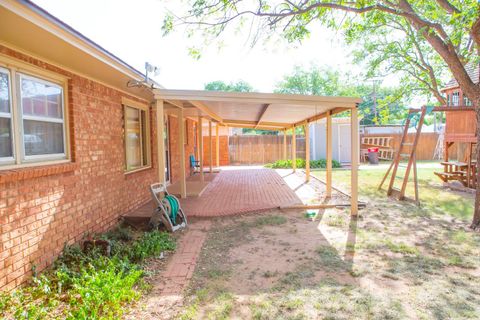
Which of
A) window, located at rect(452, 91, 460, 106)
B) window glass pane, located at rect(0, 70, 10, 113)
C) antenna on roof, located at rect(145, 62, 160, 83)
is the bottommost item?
window glass pane, located at rect(0, 70, 10, 113)

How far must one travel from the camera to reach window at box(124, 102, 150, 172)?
6.90m

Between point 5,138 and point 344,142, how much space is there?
1807 cm

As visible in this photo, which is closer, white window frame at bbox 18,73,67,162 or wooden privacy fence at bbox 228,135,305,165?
white window frame at bbox 18,73,67,162

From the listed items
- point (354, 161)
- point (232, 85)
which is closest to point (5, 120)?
point (354, 161)

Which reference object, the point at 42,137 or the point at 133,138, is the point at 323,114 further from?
the point at 42,137

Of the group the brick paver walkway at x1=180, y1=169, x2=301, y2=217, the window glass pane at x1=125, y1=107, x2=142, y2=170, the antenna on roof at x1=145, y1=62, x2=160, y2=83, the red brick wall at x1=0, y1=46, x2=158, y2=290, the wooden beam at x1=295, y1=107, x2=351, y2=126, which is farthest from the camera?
the wooden beam at x1=295, y1=107, x2=351, y2=126

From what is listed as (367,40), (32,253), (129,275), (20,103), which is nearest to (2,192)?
(32,253)

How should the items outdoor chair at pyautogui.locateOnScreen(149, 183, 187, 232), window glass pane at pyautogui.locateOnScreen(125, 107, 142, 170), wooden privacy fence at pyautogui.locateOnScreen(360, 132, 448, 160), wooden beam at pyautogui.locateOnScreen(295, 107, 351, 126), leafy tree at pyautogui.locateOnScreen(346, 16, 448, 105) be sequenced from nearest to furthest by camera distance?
outdoor chair at pyautogui.locateOnScreen(149, 183, 187, 232), window glass pane at pyautogui.locateOnScreen(125, 107, 142, 170), wooden beam at pyautogui.locateOnScreen(295, 107, 351, 126), leafy tree at pyautogui.locateOnScreen(346, 16, 448, 105), wooden privacy fence at pyautogui.locateOnScreen(360, 132, 448, 160)

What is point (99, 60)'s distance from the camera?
4.22 m

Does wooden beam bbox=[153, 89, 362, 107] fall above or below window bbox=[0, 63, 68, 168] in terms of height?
above

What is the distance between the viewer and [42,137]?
4195 mm

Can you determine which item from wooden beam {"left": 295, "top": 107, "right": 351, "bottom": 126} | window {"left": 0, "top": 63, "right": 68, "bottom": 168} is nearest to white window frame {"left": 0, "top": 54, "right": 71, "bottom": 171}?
window {"left": 0, "top": 63, "right": 68, "bottom": 168}

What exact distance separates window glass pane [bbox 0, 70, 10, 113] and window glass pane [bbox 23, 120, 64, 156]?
13.5 inches

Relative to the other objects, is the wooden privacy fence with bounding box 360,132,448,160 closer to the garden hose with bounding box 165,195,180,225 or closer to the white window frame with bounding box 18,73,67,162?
the garden hose with bounding box 165,195,180,225
